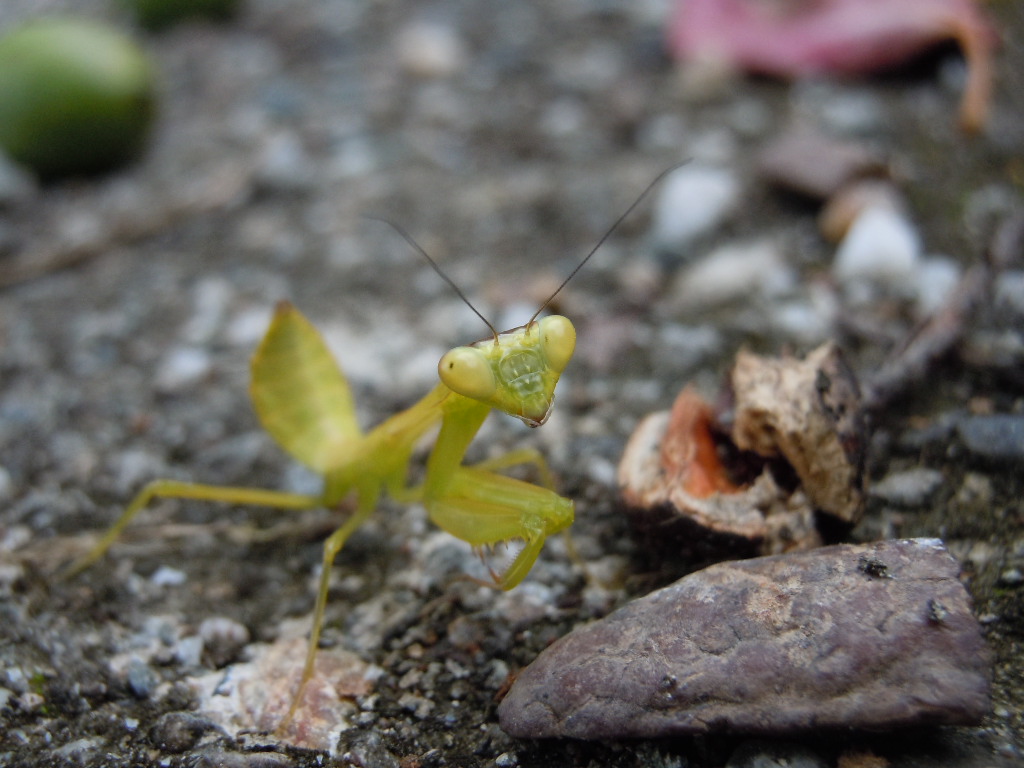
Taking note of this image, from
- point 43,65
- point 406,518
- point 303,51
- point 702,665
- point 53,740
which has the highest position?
point 43,65

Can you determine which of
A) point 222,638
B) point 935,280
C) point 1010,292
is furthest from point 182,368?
point 1010,292

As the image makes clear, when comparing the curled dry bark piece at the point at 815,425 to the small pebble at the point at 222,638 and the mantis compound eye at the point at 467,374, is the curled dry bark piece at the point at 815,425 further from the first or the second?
the small pebble at the point at 222,638

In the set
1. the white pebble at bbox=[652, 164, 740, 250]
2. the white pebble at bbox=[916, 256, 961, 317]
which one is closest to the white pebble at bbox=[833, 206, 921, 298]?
the white pebble at bbox=[916, 256, 961, 317]

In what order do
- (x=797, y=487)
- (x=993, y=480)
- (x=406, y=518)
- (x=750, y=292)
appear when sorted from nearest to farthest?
(x=797, y=487) → (x=993, y=480) → (x=406, y=518) → (x=750, y=292)

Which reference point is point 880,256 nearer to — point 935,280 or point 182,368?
point 935,280

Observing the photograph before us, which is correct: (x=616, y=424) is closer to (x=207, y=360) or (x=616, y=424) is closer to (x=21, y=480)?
(x=207, y=360)

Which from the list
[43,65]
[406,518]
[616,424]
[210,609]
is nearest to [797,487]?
[616,424]

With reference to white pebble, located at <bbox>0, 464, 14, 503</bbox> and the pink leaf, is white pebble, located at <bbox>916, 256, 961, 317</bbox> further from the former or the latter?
white pebble, located at <bbox>0, 464, 14, 503</bbox>
